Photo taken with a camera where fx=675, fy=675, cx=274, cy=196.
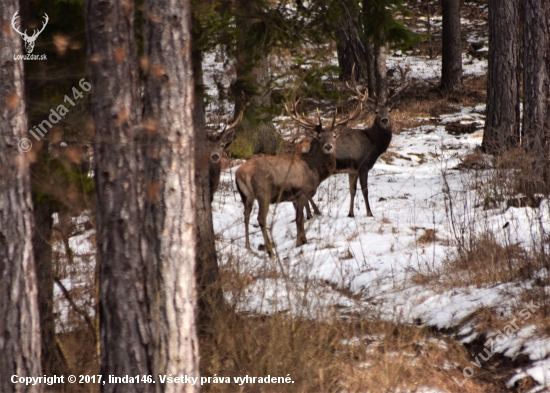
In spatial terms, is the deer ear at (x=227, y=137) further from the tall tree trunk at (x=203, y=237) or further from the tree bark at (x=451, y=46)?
the tree bark at (x=451, y=46)

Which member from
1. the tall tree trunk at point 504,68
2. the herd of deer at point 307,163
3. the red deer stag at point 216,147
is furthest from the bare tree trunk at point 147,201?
the tall tree trunk at point 504,68

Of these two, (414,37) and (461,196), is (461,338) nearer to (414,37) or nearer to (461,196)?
(414,37)

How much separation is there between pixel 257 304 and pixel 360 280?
1904mm

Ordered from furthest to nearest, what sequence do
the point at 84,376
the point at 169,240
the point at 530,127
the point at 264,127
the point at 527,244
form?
the point at 264,127 < the point at 530,127 < the point at 527,244 < the point at 84,376 < the point at 169,240

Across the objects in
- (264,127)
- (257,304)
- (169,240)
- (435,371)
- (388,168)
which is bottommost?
(435,371)

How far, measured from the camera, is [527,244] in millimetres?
7699

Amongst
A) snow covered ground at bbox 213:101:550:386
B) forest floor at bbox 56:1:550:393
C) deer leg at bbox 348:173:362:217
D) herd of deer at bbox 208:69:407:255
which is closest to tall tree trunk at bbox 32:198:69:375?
forest floor at bbox 56:1:550:393

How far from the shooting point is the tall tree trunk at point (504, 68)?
13445mm

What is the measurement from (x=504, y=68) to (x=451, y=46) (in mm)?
7043

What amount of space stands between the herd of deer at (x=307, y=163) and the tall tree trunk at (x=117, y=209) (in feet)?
16.6

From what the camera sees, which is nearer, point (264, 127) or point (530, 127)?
point (530, 127)

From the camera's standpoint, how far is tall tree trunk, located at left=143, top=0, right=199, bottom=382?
365cm

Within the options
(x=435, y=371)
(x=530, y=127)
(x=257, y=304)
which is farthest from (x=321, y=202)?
(x=435, y=371)

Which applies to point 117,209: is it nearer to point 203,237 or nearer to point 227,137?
point 203,237
